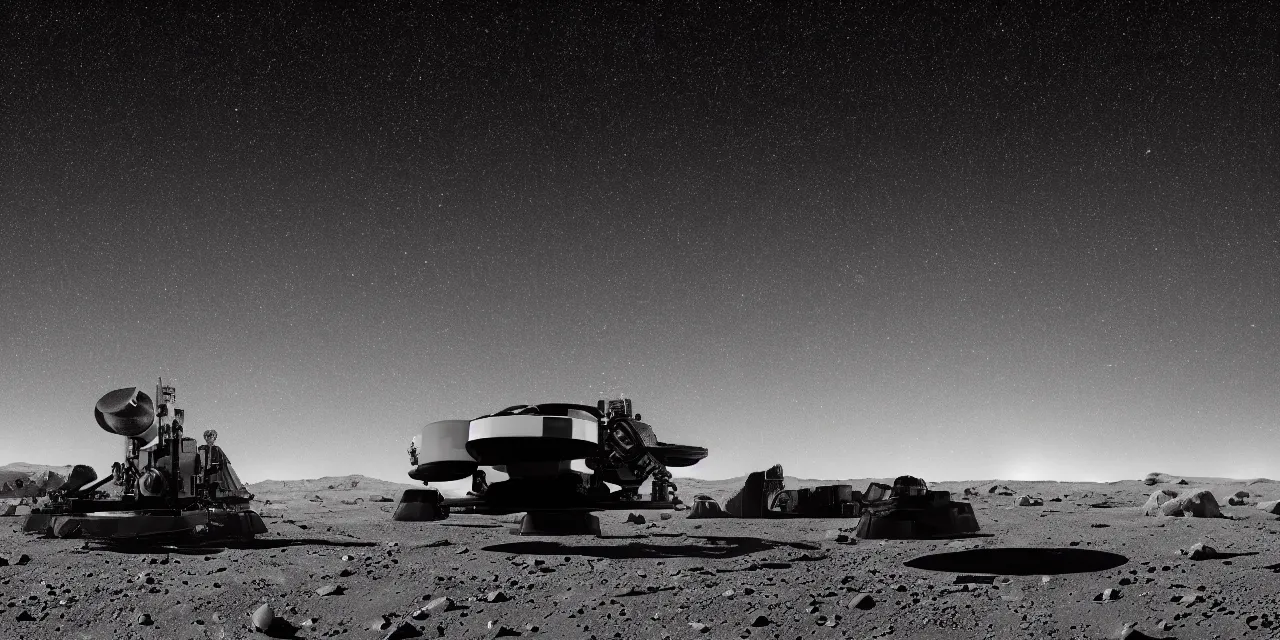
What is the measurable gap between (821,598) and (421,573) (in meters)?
3.99

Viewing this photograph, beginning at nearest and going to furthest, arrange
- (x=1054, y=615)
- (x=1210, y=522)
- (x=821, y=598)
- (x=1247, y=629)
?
(x=1247, y=629) → (x=1054, y=615) → (x=821, y=598) → (x=1210, y=522)

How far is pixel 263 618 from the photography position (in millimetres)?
7488

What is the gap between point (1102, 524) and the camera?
12.9 meters

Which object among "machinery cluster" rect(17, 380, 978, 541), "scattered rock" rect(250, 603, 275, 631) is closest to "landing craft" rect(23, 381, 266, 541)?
"machinery cluster" rect(17, 380, 978, 541)

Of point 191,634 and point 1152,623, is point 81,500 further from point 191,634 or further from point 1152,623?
point 1152,623

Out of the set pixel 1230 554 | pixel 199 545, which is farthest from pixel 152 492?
pixel 1230 554

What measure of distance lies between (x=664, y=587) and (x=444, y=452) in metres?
4.50

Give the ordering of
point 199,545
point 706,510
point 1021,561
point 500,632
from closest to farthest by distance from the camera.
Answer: point 500,632 < point 1021,561 < point 199,545 < point 706,510

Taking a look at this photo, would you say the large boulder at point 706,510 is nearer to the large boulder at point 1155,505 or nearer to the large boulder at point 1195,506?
the large boulder at point 1155,505

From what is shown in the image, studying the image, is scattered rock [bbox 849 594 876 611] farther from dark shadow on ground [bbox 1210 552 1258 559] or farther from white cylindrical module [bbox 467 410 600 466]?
white cylindrical module [bbox 467 410 600 466]

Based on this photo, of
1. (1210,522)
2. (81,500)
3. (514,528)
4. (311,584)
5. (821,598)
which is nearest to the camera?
(821,598)

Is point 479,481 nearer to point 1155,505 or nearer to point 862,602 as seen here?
point 862,602

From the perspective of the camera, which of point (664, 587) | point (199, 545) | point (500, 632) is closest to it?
point (500, 632)

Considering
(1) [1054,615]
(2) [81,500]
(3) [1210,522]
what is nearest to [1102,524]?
(3) [1210,522]
